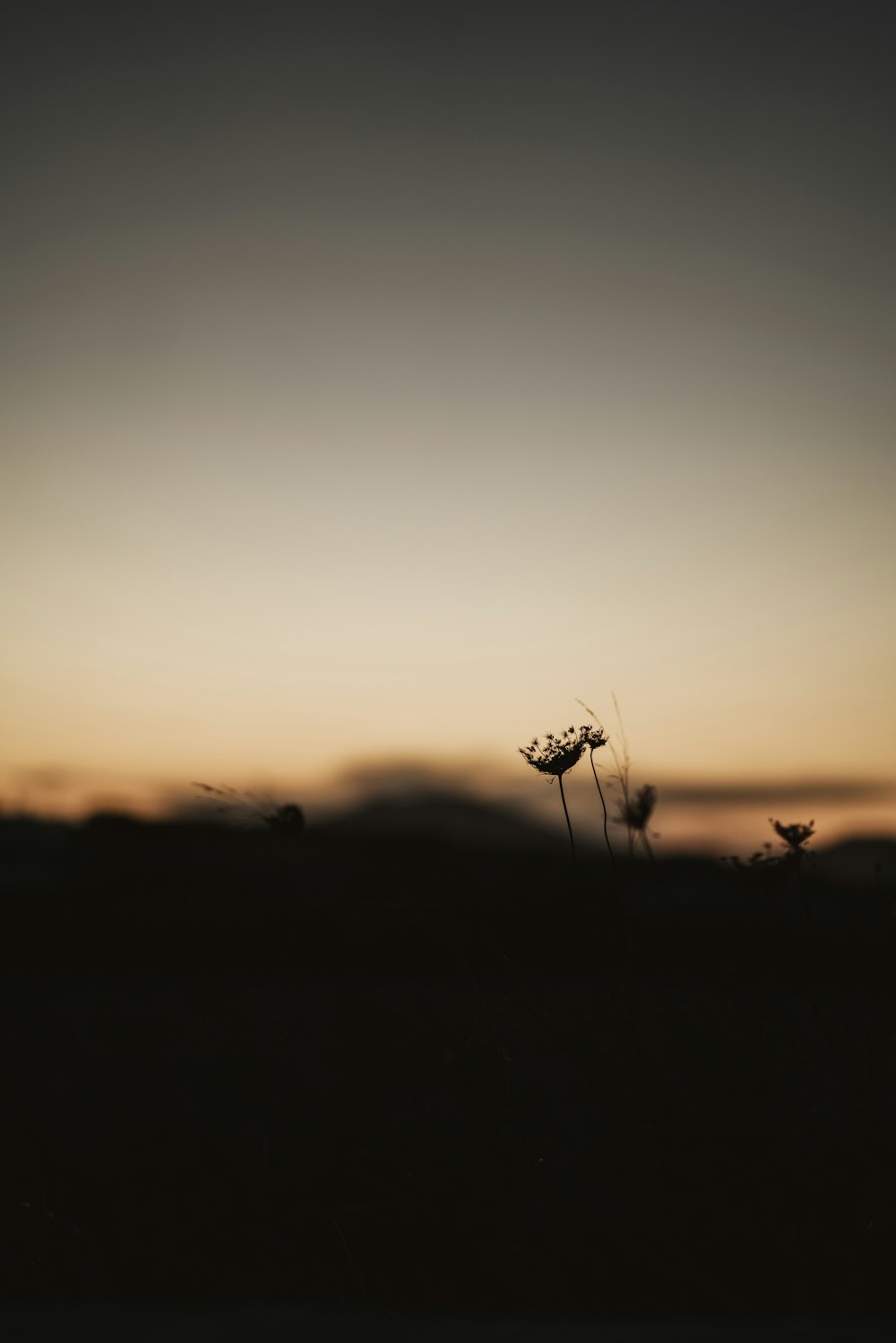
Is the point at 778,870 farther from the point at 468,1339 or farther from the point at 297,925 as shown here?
the point at 297,925

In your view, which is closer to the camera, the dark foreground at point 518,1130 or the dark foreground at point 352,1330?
the dark foreground at point 352,1330

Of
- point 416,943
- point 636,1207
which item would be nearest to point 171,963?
point 416,943

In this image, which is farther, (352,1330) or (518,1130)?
(518,1130)

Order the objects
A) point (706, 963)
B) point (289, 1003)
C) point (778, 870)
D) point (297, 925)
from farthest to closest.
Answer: point (297, 925) → point (289, 1003) → point (706, 963) → point (778, 870)

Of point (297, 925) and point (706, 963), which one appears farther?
point (297, 925)

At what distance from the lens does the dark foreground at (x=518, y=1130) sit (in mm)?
1837

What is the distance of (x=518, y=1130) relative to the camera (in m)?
2.10

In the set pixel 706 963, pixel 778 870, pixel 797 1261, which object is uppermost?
pixel 778 870

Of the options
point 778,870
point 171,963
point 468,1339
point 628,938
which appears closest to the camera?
point 468,1339

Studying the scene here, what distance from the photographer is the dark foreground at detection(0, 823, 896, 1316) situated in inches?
72.3

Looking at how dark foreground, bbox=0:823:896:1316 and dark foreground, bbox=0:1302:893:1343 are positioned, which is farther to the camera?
dark foreground, bbox=0:823:896:1316

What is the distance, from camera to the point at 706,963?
7.34 ft

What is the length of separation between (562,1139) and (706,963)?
22.6 inches

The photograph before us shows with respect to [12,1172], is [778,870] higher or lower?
higher
